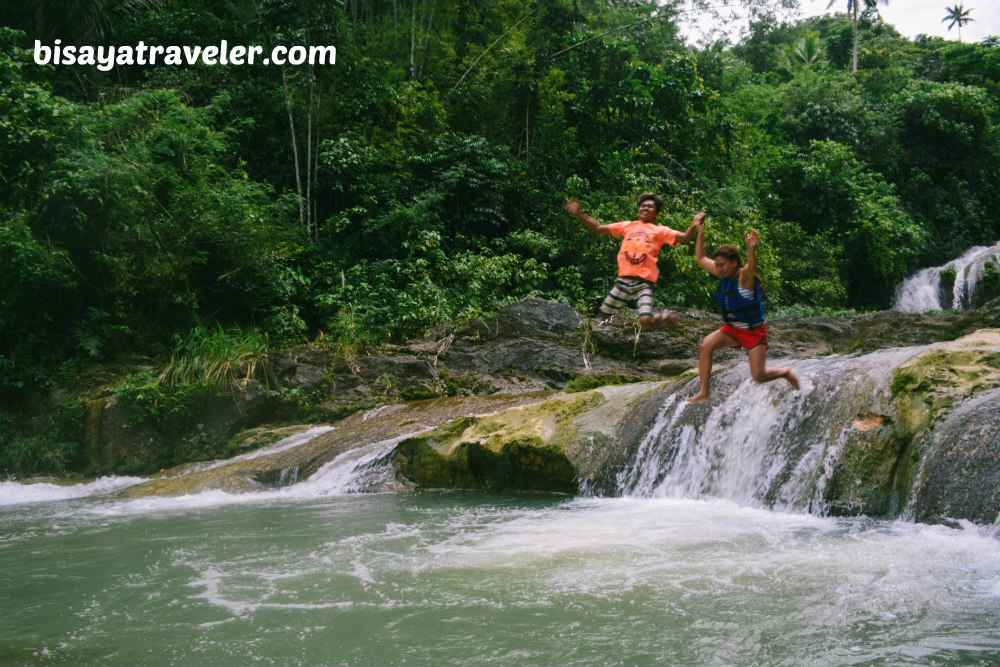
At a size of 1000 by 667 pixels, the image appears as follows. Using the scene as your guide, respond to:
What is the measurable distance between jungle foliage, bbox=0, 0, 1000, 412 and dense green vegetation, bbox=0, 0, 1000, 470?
0.21 ft

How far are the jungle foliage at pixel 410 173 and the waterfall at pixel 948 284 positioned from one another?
2.34 ft

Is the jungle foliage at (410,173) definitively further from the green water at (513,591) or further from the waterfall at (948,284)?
the green water at (513,591)

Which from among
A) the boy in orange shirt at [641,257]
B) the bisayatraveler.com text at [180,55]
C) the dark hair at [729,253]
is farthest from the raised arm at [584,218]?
the bisayatraveler.com text at [180,55]

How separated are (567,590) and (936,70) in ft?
104

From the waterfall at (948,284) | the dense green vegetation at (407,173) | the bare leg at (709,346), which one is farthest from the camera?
the waterfall at (948,284)

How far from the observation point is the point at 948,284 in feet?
65.2

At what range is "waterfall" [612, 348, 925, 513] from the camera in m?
7.53

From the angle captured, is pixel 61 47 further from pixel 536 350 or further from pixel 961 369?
pixel 961 369

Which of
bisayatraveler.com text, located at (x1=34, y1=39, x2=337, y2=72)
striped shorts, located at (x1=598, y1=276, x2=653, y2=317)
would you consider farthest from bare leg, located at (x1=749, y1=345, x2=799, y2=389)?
bisayatraveler.com text, located at (x1=34, y1=39, x2=337, y2=72)

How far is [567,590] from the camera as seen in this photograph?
5273 millimetres

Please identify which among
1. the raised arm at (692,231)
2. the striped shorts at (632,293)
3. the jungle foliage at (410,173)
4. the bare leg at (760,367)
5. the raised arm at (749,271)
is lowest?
the bare leg at (760,367)

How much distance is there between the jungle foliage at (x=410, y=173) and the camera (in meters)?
13.4

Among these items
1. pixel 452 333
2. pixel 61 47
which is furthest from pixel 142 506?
pixel 61 47

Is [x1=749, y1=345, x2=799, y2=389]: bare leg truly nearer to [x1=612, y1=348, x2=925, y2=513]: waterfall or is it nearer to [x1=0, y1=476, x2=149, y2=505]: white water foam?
[x1=612, y1=348, x2=925, y2=513]: waterfall
